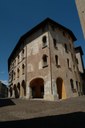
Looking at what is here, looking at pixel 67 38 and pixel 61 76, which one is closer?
pixel 61 76

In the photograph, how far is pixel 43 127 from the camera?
6.52 m

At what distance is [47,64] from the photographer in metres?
21.6

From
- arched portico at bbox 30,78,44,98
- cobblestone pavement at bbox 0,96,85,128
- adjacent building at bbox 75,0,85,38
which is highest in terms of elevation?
adjacent building at bbox 75,0,85,38

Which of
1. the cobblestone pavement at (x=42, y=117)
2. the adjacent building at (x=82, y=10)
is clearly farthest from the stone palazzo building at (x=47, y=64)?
the adjacent building at (x=82, y=10)

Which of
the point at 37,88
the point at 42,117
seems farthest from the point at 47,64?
the point at 42,117

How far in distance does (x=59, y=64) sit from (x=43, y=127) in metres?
16.5

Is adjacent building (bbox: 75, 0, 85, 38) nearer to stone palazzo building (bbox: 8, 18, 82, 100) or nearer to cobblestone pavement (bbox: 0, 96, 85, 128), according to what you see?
cobblestone pavement (bbox: 0, 96, 85, 128)

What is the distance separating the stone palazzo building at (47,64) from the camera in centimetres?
2127

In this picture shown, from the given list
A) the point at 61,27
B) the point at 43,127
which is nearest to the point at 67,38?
the point at 61,27

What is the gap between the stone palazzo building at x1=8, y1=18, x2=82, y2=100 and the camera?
21266mm

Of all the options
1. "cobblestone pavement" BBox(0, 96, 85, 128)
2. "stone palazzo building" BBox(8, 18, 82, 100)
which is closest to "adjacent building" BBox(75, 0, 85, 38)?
"cobblestone pavement" BBox(0, 96, 85, 128)

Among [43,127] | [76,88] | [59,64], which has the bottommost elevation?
[43,127]

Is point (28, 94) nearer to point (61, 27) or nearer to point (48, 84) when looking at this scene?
point (48, 84)

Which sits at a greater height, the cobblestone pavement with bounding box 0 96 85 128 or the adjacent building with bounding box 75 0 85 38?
the adjacent building with bounding box 75 0 85 38
